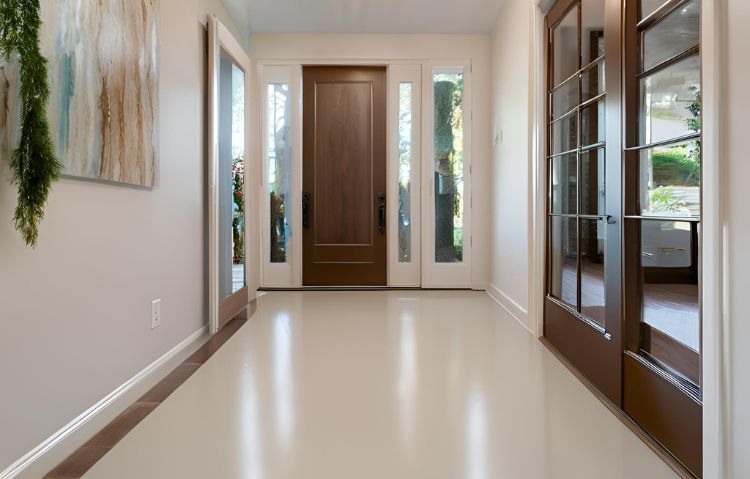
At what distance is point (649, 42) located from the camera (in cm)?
198

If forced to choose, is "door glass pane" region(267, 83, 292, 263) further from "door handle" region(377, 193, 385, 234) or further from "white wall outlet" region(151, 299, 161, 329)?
"white wall outlet" region(151, 299, 161, 329)

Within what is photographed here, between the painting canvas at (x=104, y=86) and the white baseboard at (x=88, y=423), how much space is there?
901mm

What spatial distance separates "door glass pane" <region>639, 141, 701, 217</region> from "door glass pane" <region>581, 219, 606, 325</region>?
41 centimetres

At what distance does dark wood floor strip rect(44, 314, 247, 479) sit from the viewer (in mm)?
1678

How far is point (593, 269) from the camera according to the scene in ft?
8.32

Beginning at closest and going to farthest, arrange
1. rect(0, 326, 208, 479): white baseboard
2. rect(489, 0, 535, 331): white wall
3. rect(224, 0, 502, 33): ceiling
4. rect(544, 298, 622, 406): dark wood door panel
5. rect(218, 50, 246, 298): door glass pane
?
1. rect(0, 326, 208, 479): white baseboard
2. rect(544, 298, 622, 406): dark wood door panel
3. rect(489, 0, 535, 331): white wall
4. rect(218, 50, 246, 298): door glass pane
5. rect(224, 0, 502, 33): ceiling

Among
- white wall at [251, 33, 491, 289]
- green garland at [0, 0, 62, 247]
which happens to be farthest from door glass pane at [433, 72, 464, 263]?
green garland at [0, 0, 62, 247]

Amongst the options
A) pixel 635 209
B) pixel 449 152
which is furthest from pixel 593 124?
pixel 449 152

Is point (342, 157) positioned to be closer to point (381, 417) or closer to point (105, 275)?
point (105, 275)

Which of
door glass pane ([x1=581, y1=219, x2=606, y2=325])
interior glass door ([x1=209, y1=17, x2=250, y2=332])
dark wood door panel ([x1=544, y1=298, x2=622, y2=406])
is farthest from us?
interior glass door ([x1=209, y1=17, x2=250, y2=332])

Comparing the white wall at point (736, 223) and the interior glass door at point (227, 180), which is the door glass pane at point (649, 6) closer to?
the white wall at point (736, 223)

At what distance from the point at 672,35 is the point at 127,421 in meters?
2.48

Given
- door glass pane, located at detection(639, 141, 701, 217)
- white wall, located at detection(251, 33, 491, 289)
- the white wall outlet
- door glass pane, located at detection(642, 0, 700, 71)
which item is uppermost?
white wall, located at detection(251, 33, 491, 289)

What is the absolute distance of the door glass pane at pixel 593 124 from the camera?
246cm
